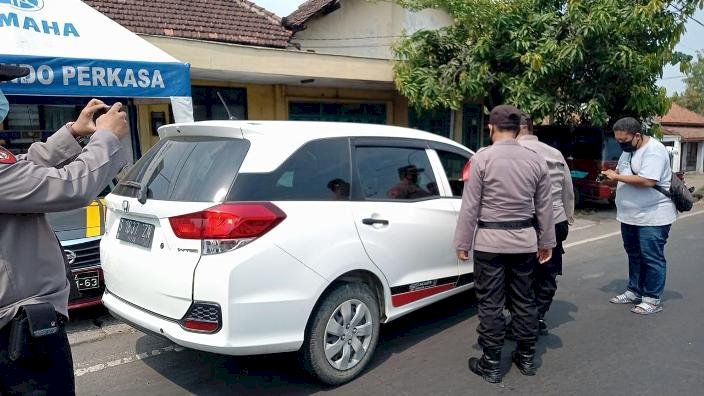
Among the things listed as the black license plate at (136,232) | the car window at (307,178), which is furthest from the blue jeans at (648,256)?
the black license plate at (136,232)

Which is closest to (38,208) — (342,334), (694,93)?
(342,334)

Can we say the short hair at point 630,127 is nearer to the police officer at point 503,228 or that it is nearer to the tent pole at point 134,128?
the police officer at point 503,228

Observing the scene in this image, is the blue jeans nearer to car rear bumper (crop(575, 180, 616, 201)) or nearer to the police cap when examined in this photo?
the police cap

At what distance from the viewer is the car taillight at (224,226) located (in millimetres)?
2900

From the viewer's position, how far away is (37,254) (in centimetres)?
195

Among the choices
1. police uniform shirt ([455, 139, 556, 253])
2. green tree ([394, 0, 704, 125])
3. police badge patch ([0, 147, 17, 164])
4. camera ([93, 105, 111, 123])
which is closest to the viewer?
police badge patch ([0, 147, 17, 164])

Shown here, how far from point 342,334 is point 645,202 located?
3064 mm

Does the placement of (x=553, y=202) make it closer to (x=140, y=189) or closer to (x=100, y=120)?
(x=140, y=189)

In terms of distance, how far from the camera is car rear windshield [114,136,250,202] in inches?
120

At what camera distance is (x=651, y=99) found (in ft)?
34.0

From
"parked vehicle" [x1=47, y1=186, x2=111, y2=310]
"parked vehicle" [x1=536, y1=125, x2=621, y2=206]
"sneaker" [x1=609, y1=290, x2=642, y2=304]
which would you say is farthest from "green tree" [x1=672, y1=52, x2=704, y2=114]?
"parked vehicle" [x1=47, y1=186, x2=111, y2=310]

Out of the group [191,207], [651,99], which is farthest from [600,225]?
[191,207]

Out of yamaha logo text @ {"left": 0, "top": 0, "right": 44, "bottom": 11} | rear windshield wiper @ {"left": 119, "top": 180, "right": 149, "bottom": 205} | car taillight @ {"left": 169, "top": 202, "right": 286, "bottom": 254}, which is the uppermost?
yamaha logo text @ {"left": 0, "top": 0, "right": 44, "bottom": 11}

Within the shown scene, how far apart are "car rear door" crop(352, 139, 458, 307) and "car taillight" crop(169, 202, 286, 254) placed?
0.75m
